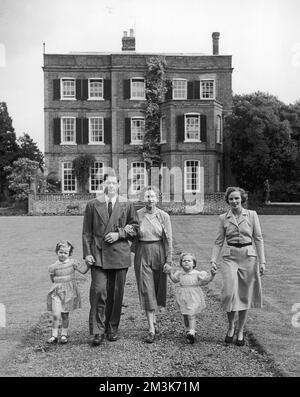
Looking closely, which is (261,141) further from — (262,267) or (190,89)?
(262,267)

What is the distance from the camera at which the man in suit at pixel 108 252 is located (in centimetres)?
582

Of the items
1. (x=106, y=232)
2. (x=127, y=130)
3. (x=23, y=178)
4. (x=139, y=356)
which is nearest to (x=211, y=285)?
(x=106, y=232)

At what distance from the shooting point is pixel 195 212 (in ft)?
107

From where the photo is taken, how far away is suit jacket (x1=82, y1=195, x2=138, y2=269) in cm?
587

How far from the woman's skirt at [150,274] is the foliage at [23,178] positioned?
90.4 ft

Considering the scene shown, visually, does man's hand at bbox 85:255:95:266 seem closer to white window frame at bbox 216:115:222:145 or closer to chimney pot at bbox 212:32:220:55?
white window frame at bbox 216:115:222:145

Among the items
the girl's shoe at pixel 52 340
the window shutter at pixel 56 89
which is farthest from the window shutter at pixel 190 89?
the girl's shoe at pixel 52 340

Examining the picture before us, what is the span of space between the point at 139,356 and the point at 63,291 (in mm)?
1262

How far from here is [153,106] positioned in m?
36.5

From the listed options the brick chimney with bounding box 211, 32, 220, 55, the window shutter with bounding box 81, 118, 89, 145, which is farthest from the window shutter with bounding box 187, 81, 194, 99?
the window shutter with bounding box 81, 118, 89, 145

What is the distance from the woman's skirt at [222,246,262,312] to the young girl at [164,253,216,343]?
0.19m

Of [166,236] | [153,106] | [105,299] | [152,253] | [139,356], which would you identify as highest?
[153,106]

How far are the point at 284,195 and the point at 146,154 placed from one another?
16.2 meters

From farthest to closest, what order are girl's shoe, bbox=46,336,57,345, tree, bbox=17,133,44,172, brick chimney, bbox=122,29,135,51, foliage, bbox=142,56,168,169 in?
tree, bbox=17,133,44,172 → brick chimney, bbox=122,29,135,51 → foliage, bbox=142,56,168,169 → girl's shoe, bbox=46,336,57,345
